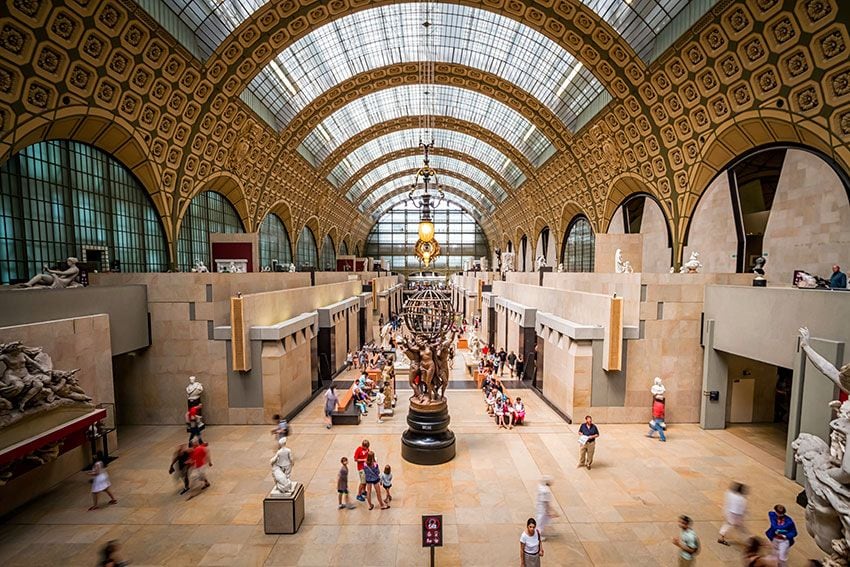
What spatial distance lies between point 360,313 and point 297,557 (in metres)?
17.1

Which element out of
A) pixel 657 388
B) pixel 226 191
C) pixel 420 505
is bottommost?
pixel 420 505

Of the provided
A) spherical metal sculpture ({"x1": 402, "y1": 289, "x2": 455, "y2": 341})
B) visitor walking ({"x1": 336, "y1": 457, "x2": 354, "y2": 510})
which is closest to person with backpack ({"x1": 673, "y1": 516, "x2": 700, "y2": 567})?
visitor walking ({"x1": 336, "y1": 457, "x2": 354, "y2": 510})

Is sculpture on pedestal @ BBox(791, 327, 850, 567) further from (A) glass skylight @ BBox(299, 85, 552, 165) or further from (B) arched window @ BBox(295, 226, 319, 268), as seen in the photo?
(B) arched window @ BBox(295, 226, 319, 268)

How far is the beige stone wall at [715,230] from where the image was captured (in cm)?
1509

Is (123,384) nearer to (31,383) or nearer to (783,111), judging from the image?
(31,383)

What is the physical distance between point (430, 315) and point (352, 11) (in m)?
15.0

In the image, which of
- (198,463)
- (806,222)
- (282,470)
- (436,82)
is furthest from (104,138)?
(806,222)

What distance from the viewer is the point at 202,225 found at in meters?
20.3

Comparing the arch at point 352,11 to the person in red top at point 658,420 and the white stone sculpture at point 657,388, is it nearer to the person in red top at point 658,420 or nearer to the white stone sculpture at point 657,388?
the white stone sculpture at point 657,388

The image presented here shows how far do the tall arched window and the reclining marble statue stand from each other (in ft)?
39.4

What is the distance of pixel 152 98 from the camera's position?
14.5m

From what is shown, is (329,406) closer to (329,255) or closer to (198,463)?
(198,463)

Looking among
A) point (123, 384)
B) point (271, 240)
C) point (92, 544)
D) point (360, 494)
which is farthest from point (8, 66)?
point (271, 240)

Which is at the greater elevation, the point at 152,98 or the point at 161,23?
the point at 161,23
